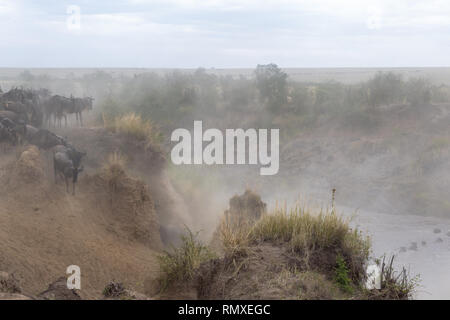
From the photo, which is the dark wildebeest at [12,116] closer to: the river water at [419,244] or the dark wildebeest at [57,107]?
the dark wildebeest at [57,107]

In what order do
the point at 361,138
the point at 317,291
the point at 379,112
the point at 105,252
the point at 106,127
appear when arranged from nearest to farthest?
the point at 317,291
the point at 105,252
the point at 106,127
the point at 361,138
the point at 379,112

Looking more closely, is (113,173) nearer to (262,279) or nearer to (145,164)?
(145,164)

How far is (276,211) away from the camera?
7590mm

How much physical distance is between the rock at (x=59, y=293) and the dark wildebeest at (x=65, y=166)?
14.0 feet

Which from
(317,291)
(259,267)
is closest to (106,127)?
(259,267)

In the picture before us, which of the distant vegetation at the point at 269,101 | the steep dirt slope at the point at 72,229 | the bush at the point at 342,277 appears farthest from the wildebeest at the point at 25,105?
the distant vegetation at the point at 269,101

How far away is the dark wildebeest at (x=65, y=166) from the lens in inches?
427

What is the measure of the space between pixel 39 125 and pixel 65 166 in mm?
3383

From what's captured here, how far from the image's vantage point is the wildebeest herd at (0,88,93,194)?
1098 centimetres

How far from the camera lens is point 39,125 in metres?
13.5

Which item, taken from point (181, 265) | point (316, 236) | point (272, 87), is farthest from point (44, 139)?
point (272, 87)

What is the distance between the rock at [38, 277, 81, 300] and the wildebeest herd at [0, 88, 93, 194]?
174 inches

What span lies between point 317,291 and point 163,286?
2.65m

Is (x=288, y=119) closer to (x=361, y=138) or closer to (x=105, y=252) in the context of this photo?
(x=361, y=138)
